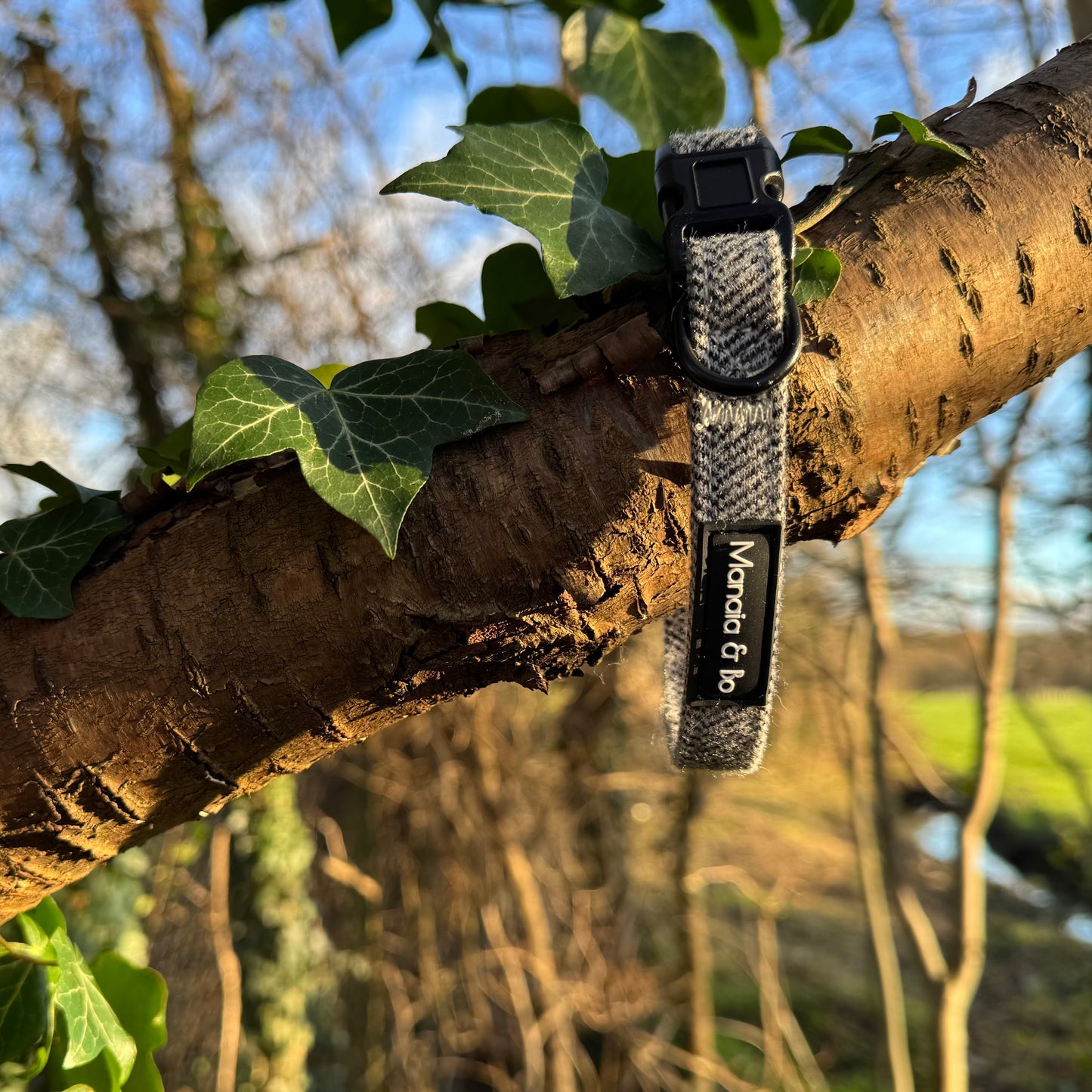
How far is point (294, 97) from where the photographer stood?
281 centimetres

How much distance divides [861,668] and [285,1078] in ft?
9.21

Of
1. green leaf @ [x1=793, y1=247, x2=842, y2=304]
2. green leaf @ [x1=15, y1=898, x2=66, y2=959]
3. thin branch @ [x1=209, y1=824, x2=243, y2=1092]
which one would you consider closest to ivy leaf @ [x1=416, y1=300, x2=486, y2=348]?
green leaf @ [x1=793, y1=247, x2=842, y2=304]

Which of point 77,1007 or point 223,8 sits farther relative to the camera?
point 223,8

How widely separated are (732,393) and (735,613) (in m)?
0.10

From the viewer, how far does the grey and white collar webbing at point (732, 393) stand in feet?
1.13

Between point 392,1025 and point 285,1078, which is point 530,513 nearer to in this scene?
point 285,1078

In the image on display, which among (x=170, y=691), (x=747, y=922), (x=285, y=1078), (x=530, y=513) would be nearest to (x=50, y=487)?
(x=170, y=691)

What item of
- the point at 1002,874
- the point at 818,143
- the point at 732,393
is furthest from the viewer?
the point at 1002,874

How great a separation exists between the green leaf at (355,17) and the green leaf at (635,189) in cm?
29

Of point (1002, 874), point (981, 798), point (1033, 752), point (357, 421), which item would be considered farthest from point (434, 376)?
point (1033, 752)

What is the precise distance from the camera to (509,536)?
0.37m

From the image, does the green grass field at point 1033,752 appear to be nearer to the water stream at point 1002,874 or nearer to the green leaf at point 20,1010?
the water stream at point 1002,874

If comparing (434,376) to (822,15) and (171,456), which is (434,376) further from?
(822,15)

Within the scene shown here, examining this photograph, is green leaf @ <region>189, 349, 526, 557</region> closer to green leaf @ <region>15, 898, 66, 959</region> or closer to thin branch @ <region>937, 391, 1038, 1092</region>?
green leaf @ <region>15, 898, 66, 959</region>
